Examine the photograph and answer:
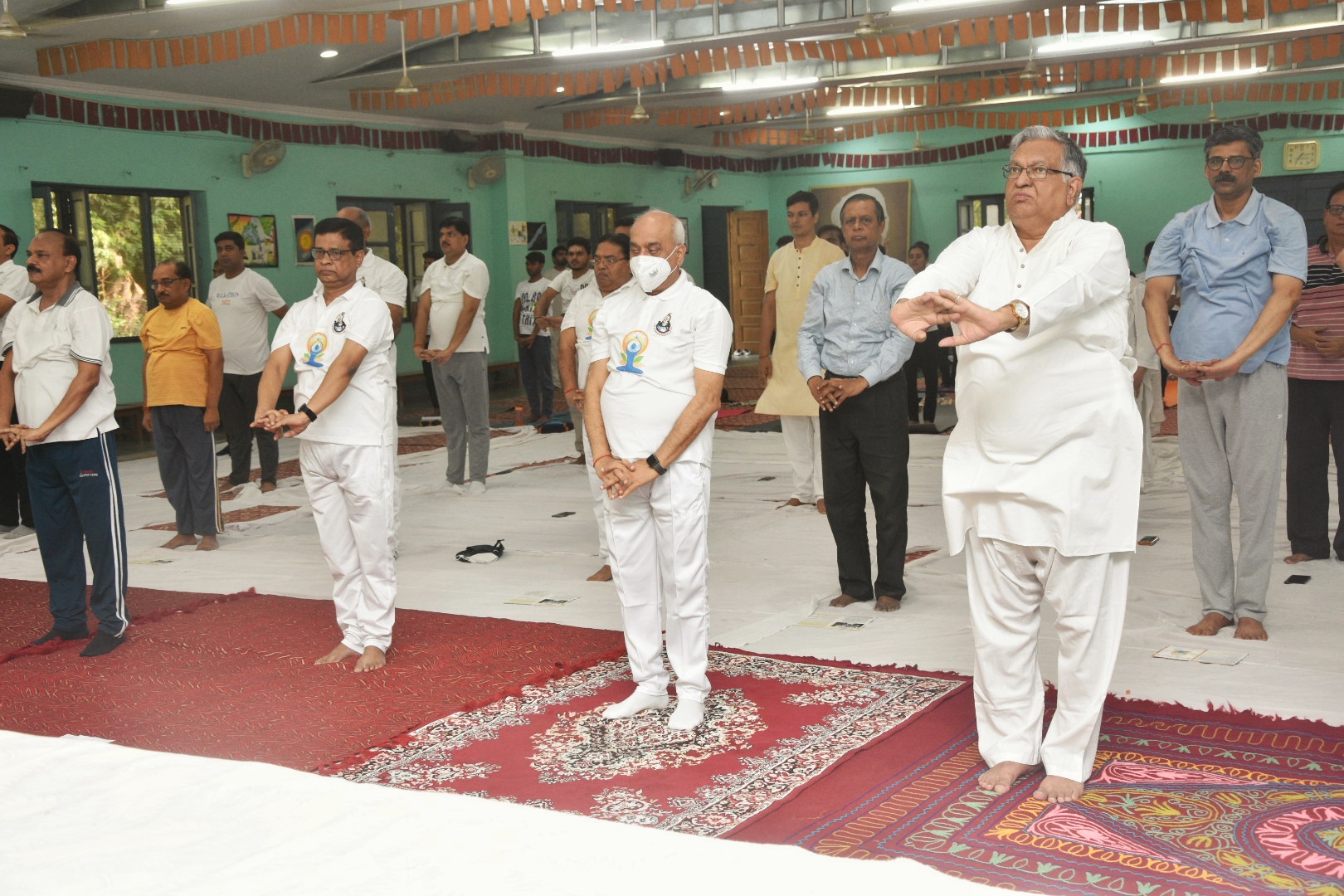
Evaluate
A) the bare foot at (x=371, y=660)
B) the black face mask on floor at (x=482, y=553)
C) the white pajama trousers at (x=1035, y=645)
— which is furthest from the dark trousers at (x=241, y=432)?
the white pajama trousers at (x=1035, y=645)

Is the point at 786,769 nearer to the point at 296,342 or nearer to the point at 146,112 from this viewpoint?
the point at 296,342

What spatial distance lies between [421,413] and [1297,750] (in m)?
10.3

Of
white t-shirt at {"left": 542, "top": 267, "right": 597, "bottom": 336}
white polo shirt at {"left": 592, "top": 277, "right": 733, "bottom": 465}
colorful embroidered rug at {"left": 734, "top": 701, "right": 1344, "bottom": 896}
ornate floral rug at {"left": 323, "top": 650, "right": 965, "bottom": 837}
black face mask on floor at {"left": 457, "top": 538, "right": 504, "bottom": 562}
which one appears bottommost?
colorful embroidered rug at {"left": 734, "top": 701, "right": 1344, "bottom": 896}

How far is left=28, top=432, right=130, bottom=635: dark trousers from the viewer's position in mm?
4613

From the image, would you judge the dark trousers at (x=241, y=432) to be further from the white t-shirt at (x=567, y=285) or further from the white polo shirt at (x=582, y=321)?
the white polo shirt at (x=582, y=321)

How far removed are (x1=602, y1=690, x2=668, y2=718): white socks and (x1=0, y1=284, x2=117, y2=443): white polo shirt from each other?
7.30ft

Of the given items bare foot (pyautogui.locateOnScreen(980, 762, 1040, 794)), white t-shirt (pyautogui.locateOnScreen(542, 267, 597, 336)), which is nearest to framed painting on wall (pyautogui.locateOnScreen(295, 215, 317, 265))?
white t-shirt (pyautogui.locateOnScreen(542, 267, 597, 336))

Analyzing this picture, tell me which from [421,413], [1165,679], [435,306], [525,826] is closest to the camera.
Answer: [525,826]

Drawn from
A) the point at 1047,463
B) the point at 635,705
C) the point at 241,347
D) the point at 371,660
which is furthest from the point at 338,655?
the point at 241,347

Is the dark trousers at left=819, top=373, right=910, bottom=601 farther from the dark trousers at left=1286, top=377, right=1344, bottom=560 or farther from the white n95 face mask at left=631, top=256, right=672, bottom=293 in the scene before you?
the dark trousers at left=1286, top=377, right=1344, bottom=560

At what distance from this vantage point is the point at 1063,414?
2926mm

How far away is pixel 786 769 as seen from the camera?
3186 mm

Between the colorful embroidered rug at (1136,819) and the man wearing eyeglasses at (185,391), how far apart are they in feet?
13.8

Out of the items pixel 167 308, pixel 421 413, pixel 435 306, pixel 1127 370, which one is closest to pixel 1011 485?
pixel 1127 370
